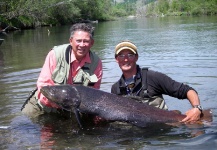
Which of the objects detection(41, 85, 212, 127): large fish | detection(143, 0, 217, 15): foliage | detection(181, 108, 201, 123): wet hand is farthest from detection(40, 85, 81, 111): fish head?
detection(143, 0, 217, 15): foliage

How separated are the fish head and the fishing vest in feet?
2.02

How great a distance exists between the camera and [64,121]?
652 cm

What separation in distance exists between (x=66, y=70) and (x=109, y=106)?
4.16 ft

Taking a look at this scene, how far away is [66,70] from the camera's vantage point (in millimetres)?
6098

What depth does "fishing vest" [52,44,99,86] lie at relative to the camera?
238 inches

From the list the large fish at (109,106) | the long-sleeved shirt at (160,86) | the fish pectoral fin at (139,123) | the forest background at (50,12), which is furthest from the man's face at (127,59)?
the forest background at (50,12)

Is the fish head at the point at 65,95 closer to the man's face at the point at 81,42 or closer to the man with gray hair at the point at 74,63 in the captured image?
the man with gray hair at the point at 74,63

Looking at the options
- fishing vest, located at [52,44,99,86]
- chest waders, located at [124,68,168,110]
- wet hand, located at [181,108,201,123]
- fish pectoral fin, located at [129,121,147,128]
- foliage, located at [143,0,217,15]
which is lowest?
fish pectoral fin, located at [129,121,147,128]

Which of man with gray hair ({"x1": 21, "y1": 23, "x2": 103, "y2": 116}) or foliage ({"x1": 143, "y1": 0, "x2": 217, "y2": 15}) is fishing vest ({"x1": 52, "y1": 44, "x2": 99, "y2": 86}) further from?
foliage ({"x1": 143, "y1": 0, "x2": 217, "y2": 15})

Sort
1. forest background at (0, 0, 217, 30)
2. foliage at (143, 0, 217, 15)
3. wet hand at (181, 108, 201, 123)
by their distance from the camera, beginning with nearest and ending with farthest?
wet hand at (181, 108, 201, 123)
forest background at (0, 0, 217, 30)
foliage at (143, 0, 217, 15)

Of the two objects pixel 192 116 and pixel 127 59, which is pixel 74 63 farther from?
pixel 192 116

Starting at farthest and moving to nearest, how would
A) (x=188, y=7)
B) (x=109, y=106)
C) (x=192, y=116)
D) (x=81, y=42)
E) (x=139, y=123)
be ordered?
(x=188, y=7), (x=81, y=42), (x=139, y=123), (x=109, y=106), (x=192, y=116)

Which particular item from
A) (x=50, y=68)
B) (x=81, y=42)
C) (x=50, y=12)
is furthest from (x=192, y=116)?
(x=50, y=12)

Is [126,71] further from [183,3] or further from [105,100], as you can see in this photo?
[183,3]
